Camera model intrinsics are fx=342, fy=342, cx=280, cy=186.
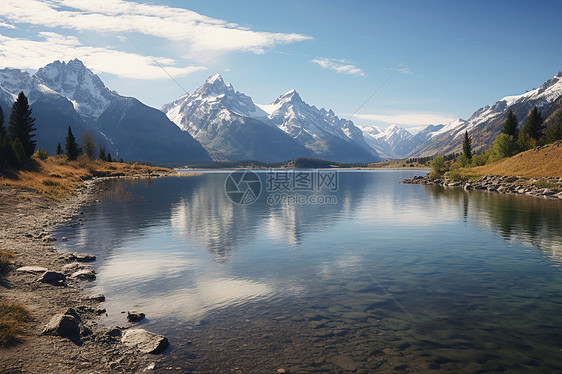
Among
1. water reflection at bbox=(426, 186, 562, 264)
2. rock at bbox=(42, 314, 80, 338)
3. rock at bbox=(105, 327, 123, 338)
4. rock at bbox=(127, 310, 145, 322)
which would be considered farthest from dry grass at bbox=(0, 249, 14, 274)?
water reflection at bbox=(426, 186, 562, 264)

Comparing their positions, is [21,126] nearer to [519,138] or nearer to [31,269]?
[31,269]

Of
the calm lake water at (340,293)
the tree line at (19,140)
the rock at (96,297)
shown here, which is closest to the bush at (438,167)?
the calm lake water at (340,293)

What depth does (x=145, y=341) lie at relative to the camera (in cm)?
1611

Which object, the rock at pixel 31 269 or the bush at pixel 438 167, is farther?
the bush at pixel 438 167

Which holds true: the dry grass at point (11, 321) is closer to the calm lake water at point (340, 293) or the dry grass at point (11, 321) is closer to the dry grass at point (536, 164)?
the calm lake water at point (340, 293)

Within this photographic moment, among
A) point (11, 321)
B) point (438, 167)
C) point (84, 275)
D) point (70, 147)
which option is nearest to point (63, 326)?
point (11, 321)

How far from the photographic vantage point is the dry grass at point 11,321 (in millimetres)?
14586

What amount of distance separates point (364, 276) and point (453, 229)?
28.0m

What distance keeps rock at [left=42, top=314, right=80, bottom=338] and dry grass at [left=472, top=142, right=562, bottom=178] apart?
5068 inches

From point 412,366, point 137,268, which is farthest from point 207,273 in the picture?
point 412,366

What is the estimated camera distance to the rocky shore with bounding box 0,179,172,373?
14.0 meters

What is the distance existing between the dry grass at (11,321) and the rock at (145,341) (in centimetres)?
439

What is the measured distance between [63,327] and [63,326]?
0.17 feet

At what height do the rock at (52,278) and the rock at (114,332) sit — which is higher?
the rock at (52,278)
